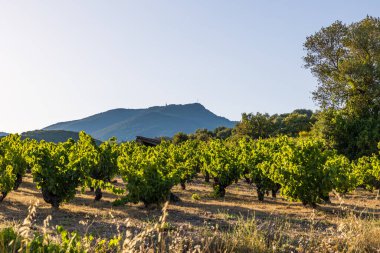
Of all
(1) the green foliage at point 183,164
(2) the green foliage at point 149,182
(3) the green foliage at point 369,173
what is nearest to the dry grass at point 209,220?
(2) the green foliage at point 149,182

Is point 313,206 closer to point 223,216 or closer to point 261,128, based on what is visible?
point 223,216

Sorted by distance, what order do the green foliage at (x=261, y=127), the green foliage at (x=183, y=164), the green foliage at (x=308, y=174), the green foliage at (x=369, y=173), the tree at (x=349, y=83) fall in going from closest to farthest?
the green foliage at (x=308, y=174)
the green foliage at (x=183, y=164)
the green foliage at (x=369, y=173)
the tree at (x=349, y=83)
the green foliage at (x=261, y=127)

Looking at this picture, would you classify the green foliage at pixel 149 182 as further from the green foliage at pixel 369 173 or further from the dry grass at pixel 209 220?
the green foliage at pixel 369 173

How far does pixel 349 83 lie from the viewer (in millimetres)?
41562

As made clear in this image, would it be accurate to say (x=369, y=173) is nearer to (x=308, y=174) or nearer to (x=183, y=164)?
(x=308, y=174)

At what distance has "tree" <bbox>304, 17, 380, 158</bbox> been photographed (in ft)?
128

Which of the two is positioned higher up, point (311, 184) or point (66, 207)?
point (311, 184)

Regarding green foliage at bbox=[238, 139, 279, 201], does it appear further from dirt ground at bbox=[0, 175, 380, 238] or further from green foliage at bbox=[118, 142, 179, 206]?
green foliage at bbox=[118, 142, 179, 206]

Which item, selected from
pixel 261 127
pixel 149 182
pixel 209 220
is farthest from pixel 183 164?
pixel 261 127

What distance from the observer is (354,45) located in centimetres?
4297

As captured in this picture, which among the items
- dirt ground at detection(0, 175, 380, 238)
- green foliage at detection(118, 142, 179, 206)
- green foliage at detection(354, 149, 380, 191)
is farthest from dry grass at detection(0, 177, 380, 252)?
green foliage at detection(354, 149, 380, 191)

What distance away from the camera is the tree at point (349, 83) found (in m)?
39.1

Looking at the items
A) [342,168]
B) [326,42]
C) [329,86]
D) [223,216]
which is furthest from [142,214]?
[326,42]

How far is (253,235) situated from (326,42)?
4152 cm
